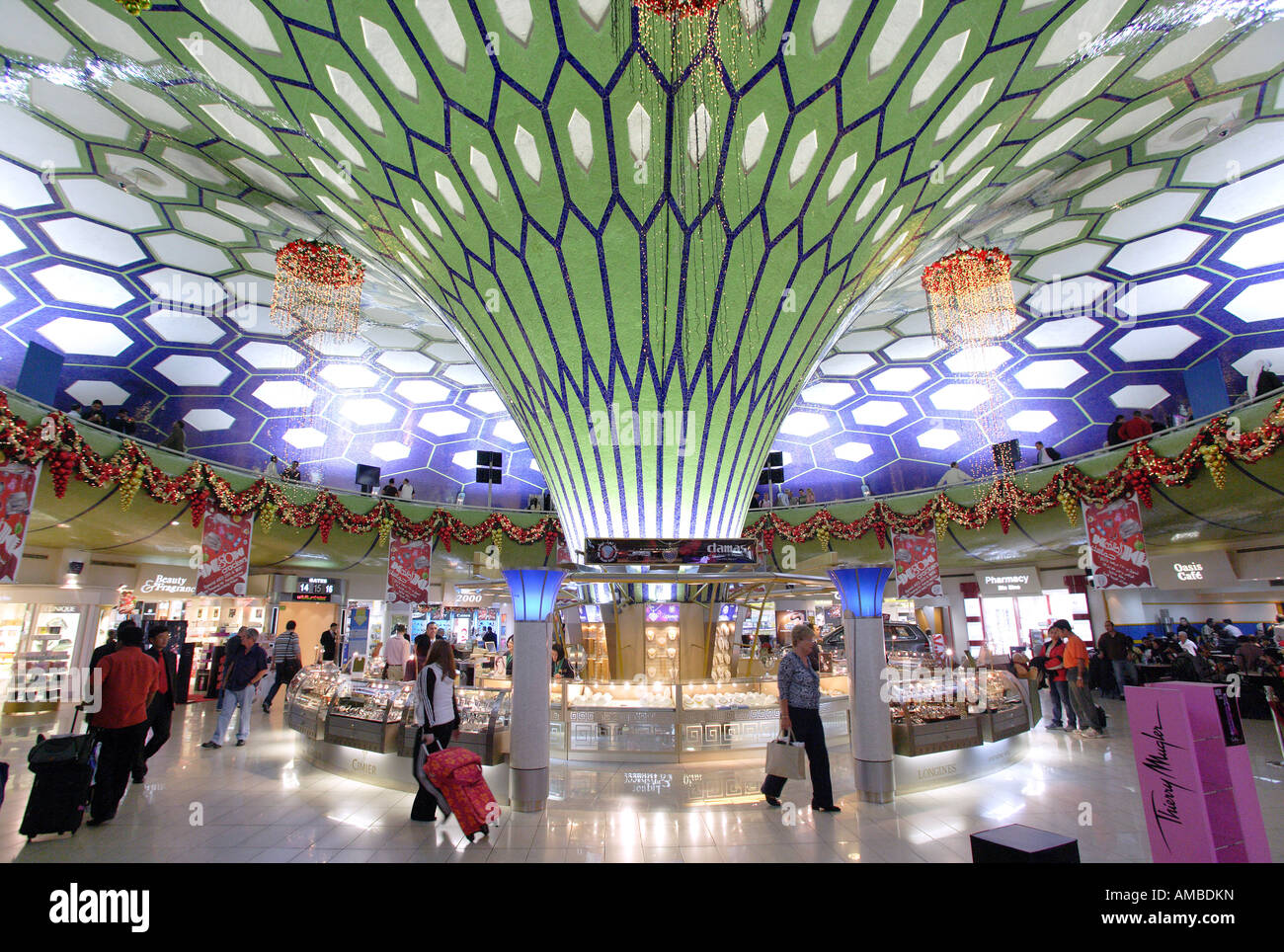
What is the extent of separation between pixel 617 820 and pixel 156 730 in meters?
5.02

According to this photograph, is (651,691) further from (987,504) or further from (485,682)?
(987,504)

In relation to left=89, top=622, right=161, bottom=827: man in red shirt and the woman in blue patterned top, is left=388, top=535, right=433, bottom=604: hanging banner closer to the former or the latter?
left=89, top=622, right=161, bottom=827: man in red shirt

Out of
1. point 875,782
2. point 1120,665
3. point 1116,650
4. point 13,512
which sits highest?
point 13,512

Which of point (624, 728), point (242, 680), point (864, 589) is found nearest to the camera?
point (864, 589)

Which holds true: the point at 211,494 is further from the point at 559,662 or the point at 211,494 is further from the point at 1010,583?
the point at 1010,583

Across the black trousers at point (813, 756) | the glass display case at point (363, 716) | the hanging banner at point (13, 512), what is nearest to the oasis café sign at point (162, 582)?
the hanging banner at point (13, 512)

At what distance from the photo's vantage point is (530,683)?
5980 millimetres

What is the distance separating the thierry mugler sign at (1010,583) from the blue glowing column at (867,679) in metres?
14.9

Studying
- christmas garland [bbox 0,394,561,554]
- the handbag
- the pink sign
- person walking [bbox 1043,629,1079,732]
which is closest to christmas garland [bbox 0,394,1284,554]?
christmas garland [bbox 0,394,561,554]

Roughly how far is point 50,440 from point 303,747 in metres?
5.75

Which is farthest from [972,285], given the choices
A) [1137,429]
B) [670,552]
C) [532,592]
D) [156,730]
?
[156,730]

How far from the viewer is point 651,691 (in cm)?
808
